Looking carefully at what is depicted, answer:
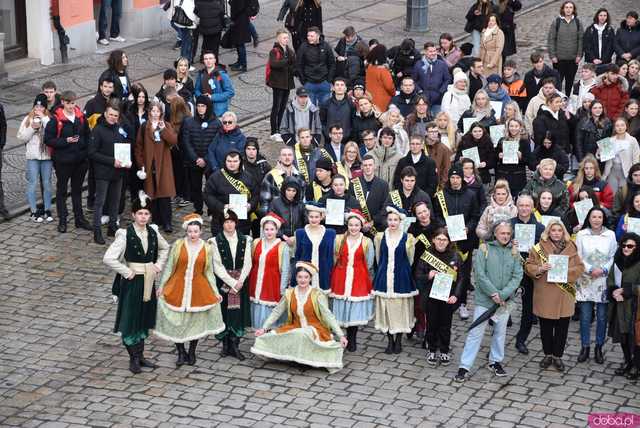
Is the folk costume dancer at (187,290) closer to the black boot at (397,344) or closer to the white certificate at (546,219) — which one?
the black boot at (397,344)

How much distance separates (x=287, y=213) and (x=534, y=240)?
277 cm

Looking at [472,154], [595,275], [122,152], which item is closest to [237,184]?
[122,152]

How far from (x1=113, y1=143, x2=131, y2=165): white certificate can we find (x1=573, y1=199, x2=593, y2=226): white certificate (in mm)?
5487

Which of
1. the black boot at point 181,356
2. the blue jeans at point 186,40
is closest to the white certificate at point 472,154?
the black boot at point 181,356

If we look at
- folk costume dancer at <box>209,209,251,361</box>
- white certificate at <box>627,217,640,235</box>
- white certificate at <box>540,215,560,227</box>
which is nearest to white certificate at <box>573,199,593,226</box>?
white certificate at <box>540,215,560,227</box>

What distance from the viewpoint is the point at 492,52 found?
23.5m

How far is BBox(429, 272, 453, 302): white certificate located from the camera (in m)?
15.4

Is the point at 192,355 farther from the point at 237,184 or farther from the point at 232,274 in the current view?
the point at 237,184

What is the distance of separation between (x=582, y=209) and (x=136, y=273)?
5.33m

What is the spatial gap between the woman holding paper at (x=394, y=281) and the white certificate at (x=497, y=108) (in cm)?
462

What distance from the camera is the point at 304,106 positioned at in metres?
20.6

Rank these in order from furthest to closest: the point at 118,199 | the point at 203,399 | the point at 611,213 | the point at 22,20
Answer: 1. the point at 22,20
2. the point at 118,199
3. the point at 611,213
4. the point at 203,399

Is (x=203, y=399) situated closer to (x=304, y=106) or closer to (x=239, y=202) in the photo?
(x=239, y=202)

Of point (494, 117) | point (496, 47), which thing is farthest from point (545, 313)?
point (496, 47)
